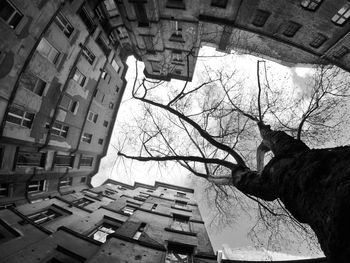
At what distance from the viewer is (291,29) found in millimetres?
17875

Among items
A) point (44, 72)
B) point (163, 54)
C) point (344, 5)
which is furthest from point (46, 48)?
point (344, 5)

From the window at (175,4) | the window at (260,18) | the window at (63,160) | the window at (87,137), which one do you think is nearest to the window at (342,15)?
the window at (260,18)

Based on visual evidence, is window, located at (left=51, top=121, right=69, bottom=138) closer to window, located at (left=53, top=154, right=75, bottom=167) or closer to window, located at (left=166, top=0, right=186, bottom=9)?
window, located at (left=53, top=154, right=75, bottom=167)

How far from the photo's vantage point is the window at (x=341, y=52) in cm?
1803

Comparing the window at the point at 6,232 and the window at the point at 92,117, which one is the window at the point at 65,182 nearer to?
the window at the point at 92,117

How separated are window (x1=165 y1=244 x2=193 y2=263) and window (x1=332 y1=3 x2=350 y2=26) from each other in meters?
20.1

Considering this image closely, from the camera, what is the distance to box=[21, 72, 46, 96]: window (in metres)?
11.3

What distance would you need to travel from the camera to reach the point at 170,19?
17.7m

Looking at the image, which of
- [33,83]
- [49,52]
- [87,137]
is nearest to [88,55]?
[49,52]

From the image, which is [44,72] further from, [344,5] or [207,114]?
[344,5]

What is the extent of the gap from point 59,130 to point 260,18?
19.4 meters

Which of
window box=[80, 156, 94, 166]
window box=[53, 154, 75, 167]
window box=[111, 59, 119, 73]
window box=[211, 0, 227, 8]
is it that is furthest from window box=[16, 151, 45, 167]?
window box=[211, 0, 227, 8]

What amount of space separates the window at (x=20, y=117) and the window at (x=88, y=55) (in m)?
6.34

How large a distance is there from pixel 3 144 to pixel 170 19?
15.6 metres
